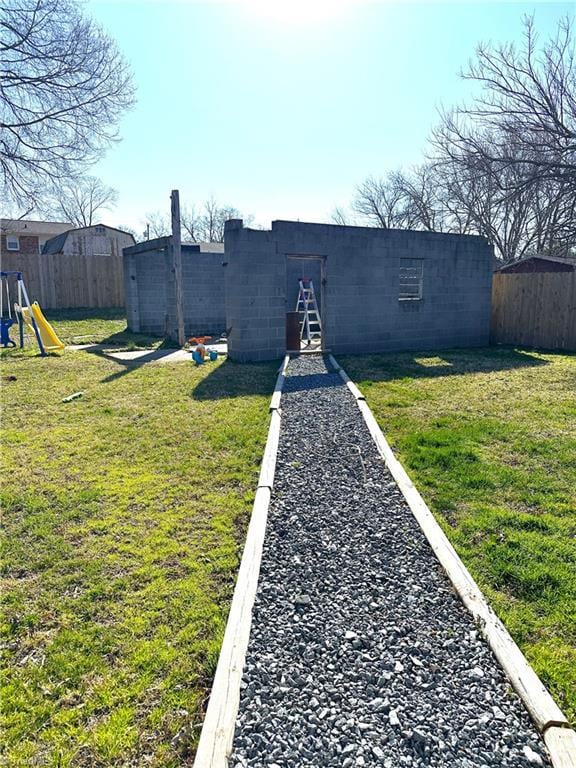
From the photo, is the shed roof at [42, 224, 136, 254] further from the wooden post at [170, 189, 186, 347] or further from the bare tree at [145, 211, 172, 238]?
the wooden post at [170, 189, 186, 347]

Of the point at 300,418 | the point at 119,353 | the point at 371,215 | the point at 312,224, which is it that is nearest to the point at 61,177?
the point at 119,353

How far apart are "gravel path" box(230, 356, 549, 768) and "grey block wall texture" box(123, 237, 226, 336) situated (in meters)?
11.6

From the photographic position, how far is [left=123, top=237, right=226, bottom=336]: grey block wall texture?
13766mm

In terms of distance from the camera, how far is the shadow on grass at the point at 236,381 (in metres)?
6.74

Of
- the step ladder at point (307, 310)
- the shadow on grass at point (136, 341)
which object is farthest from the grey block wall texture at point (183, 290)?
the step ladder at point (307, 310)

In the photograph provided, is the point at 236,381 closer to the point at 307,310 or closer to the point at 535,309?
the point at 307,310

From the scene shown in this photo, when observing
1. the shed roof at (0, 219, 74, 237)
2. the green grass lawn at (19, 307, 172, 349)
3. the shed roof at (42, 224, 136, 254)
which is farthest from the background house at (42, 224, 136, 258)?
the green grass lawn at (19, 307, 172, 349)

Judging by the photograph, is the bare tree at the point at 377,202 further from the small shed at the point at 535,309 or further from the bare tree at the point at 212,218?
the small shed at the point at 535,309

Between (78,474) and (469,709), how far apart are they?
3245 mm

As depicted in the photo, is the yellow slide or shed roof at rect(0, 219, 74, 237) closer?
the yellow slide

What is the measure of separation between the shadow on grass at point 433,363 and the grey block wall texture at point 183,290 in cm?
578

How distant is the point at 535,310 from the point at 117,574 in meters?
12.5

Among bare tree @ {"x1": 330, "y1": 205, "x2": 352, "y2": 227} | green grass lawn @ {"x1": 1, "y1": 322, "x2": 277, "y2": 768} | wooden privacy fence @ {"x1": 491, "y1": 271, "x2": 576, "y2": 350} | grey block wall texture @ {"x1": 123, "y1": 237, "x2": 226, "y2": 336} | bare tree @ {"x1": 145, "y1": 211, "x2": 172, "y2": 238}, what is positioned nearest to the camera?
green grass lawn @ {"x1": 1, "y1": 322, "x2": 277, "y2": 768}

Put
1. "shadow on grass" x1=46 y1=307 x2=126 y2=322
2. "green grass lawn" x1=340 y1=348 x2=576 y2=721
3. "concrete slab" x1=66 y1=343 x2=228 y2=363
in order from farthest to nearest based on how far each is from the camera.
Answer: "shadow on grass" x1=46 y1=307 x2=126 y2=322
"concrete slab" x1=66 y1=343 x2=228 y2=363
"green grass lawn" x1=340 y1=348 x2=576 y2=721
